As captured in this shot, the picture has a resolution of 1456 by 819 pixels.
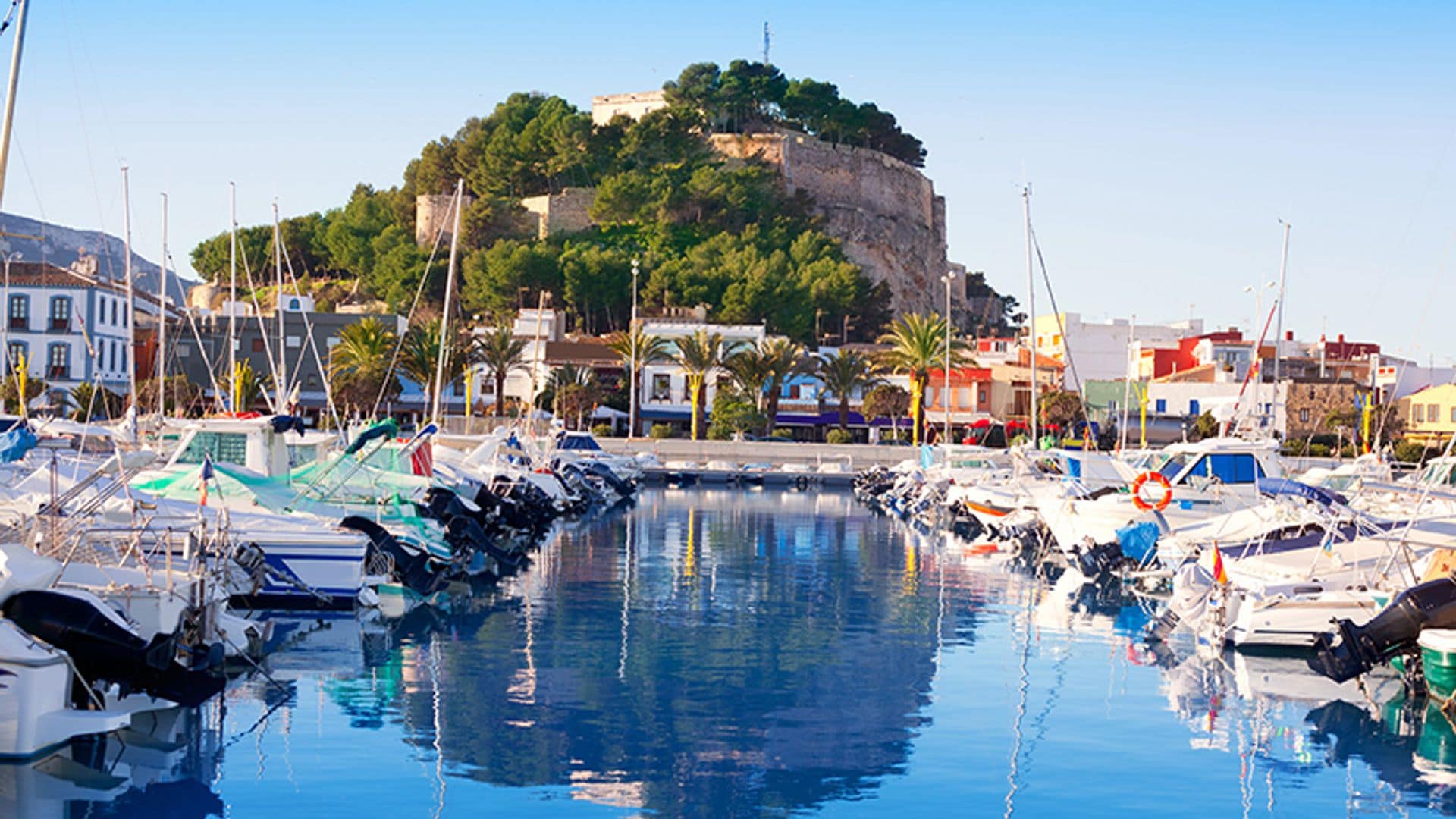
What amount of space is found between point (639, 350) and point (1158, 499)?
42050 mm

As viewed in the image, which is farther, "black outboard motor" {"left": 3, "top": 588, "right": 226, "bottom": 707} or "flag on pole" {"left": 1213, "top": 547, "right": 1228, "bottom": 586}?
"flag on pole" {"left": 1213, "top": 547, "right": 1228, "bottom": 586}

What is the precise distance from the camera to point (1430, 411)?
65.6m

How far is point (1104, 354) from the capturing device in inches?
3647

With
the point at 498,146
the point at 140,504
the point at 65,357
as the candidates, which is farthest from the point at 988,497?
the point at 498,146

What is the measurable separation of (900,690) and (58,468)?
13.1 metres

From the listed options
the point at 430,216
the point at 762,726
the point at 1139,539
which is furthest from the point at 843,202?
the point at 762,726

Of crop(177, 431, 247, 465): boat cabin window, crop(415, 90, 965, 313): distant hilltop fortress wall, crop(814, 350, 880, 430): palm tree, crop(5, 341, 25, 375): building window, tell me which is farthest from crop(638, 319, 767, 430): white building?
crop(177, 431, 247, 465): boat cabin window

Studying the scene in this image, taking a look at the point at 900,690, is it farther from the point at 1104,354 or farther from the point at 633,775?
the point at 1104,354

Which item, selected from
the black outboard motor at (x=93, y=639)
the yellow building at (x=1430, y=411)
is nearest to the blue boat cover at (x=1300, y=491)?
the black outboard motor at (x=93, y=639)

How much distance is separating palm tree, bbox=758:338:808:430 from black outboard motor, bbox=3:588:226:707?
52.2 meters

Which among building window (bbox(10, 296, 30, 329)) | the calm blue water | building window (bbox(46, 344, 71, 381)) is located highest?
building window (bbox(10, 296, 30, 329))

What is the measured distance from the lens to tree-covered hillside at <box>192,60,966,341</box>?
306 ft

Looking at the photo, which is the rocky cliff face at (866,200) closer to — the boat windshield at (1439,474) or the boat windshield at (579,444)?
the boat windshield at (579,444)

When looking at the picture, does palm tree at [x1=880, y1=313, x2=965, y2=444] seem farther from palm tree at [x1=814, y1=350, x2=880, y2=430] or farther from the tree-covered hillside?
the tree-covered hillside
